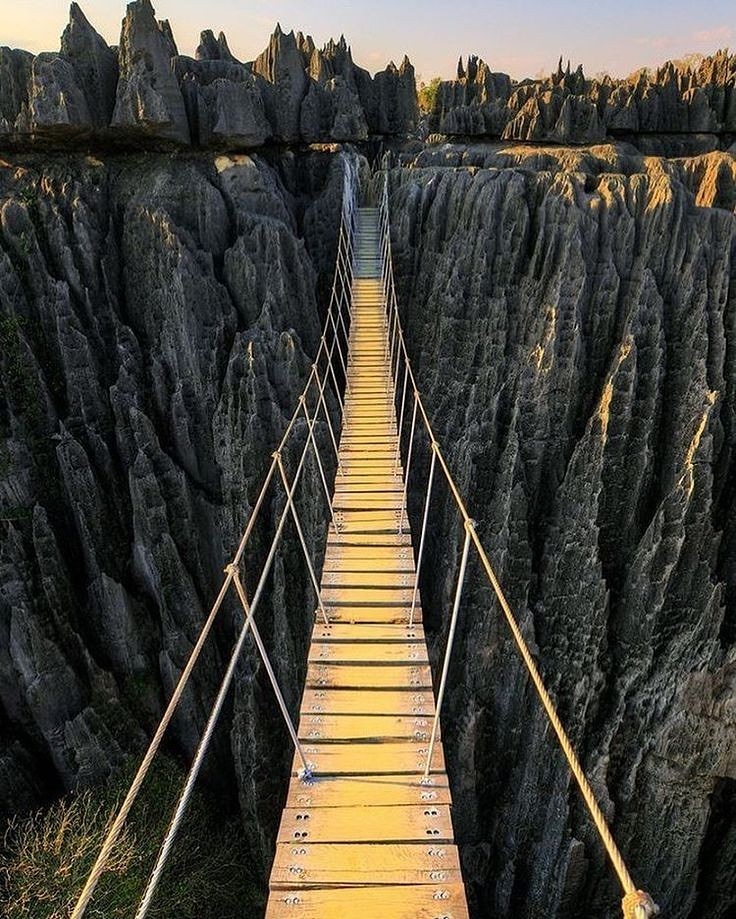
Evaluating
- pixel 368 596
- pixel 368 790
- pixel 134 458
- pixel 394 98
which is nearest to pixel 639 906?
pixel 368 790

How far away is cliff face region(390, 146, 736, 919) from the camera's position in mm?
8531

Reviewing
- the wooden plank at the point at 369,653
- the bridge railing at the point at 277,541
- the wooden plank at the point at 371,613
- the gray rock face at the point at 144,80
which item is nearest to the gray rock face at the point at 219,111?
the gray rock face at the point at 144,80

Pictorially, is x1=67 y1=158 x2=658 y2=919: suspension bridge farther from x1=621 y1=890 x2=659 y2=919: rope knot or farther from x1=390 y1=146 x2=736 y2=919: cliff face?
x1=390 y1=146 x2=736 y2=919: cliff face

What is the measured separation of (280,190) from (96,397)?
692 centimetres

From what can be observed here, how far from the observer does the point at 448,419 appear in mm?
11031

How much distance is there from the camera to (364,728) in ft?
14.4

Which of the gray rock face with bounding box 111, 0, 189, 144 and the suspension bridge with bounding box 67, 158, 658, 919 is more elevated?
the gray rock face with bounding box 111, 0, 189, 144

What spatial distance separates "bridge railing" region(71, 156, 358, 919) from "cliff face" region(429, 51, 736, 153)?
1262 cm

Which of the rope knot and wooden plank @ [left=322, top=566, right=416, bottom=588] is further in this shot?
wooden plank @ [left=322, top=566, right=416, bottom=588]

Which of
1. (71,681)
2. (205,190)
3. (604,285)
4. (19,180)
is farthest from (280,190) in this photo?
(71,681)

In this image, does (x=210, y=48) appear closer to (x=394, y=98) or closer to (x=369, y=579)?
(x=394, y=98)

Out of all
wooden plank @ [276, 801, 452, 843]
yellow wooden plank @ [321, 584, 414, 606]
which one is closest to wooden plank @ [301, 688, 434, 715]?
wooden plank @ [276, 801, 452, 843]

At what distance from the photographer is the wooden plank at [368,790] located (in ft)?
12.7

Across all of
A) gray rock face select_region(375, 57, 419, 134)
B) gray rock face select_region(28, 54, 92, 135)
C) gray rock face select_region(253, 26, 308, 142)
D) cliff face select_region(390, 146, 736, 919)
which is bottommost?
cliff face select_region(390, 146, 736, 919)
